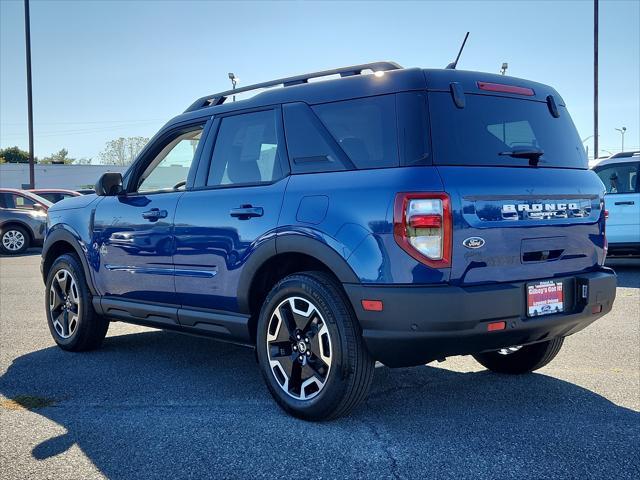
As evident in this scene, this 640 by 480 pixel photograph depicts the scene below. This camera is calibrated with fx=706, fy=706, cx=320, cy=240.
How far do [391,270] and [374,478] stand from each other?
1001mm

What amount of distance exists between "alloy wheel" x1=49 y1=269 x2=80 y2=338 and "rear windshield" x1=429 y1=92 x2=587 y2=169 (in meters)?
3.67

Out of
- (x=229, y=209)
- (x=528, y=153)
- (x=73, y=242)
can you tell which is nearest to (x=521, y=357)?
(x=528, y=153)

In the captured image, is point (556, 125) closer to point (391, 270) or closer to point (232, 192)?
point (391, 270)

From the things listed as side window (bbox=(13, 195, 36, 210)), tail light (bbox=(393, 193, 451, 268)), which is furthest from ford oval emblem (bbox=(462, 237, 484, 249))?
side window (bbox=(13, 195, 36, 210))

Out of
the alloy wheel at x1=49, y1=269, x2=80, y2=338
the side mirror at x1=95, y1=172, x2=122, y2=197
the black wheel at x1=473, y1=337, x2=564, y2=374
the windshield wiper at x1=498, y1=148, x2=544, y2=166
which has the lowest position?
the black wheel at x1=473, y1=337, x2=564, y2=374

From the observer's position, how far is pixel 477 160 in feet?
12.5

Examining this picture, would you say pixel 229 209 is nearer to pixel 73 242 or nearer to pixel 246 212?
pixel 246 212

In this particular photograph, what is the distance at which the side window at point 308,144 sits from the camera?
404 cm

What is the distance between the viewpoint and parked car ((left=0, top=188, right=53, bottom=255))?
17656 mm

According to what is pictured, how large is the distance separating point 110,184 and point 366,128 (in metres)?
2.54

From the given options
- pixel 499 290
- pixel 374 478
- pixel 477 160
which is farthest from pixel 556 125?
pixel 374 478

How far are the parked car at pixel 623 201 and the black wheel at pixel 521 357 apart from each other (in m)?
7.10

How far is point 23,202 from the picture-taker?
18219 mm

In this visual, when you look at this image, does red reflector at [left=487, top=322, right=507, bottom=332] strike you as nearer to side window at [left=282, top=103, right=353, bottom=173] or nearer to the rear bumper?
the rear bumper
